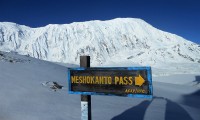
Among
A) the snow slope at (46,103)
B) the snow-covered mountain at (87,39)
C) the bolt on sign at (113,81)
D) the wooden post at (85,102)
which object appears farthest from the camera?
the snow-covered mountain at (87,39)

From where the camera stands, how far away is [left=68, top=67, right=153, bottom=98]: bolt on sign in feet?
14.8

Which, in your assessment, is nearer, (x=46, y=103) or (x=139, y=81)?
(x=139, y=81)

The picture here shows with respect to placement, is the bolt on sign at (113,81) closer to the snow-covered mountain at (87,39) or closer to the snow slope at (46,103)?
the snow slope at (46,103)

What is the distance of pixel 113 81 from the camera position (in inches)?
189

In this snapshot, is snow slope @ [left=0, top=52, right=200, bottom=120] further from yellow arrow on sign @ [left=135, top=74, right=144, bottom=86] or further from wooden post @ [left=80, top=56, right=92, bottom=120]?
yellow arrow on sign @ [left=135, top=74, right=144, bottom=86]

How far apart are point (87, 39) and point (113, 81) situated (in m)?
170

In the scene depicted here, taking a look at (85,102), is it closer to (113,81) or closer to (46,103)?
(113,81)

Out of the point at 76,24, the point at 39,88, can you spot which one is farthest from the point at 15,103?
the point at 76,24

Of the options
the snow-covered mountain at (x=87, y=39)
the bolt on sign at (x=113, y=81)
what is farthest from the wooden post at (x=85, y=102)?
the snow-covered mountain at (x=87, y=39)

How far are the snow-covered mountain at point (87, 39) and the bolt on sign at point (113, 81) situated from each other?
14467 centimetres

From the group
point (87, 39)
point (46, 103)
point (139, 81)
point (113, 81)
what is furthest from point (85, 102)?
point (87, 39)

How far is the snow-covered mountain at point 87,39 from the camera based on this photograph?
162 meters

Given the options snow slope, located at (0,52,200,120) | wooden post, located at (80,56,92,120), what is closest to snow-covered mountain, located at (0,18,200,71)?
snow slope, located at (0,52,200,120)

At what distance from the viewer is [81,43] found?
174875mm
